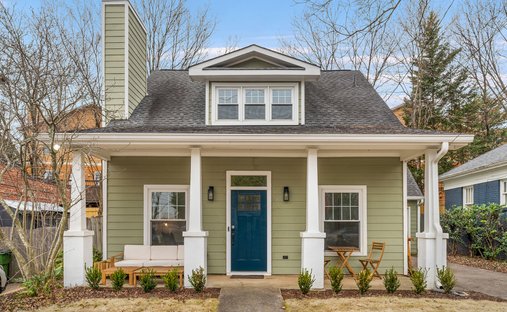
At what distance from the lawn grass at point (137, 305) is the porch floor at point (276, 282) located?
1268 mm

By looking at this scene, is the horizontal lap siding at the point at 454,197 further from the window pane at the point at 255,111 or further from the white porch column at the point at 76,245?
the white porch column at the point at 76,245

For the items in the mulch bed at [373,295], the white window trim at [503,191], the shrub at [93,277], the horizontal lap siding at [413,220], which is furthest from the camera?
the horizontal lap siding at [413,220]

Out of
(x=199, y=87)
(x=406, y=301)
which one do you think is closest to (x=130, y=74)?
(x=199, y=87)

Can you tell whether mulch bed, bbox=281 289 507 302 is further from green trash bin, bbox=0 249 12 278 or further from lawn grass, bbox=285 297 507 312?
green trash bin, bbox=0 249 12 278

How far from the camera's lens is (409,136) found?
7.67 metres

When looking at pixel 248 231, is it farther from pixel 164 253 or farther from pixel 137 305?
pixel 137 305

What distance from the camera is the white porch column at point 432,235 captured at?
7871 mm

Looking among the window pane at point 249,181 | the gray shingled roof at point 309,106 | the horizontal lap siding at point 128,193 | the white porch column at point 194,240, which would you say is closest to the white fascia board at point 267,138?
the white porch column at point 194,240

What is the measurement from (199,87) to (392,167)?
5.20 meters

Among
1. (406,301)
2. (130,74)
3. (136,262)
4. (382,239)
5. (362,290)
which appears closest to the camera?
(406,301)

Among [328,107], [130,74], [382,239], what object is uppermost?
[130,74]

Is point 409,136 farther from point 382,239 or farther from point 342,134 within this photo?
point 382,239

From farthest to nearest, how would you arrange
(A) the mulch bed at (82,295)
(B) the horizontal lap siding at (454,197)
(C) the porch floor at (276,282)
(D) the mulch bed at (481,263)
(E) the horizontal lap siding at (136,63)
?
(B) the horizontal lap siding at (454,197) → (D) the mulch bed at (481,263) → (E) the horizontal lap siding at (136,63) → (C) the porch floor at (276,282) → (A) the mulch bed at (82,295)

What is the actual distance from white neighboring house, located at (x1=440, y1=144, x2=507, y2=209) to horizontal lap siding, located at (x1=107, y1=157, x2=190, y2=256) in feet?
34.9
